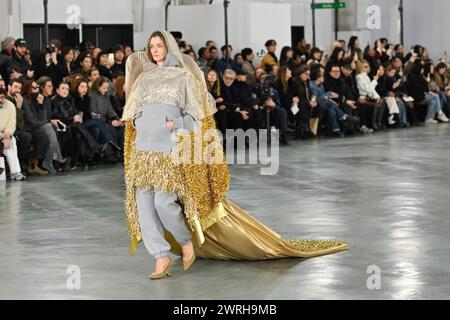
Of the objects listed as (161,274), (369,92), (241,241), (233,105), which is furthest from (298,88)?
(161,274)

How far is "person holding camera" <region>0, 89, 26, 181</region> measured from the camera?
1336 centimetres

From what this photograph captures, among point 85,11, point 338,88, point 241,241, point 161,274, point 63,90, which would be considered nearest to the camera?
point 161,274

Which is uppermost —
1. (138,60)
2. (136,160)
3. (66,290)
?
(138,60)

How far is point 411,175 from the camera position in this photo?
12.9 metres

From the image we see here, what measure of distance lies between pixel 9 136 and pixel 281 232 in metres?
5.29

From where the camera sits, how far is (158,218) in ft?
24.2

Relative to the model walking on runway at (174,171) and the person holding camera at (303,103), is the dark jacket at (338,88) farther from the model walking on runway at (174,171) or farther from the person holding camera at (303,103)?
the model walking on runway at (174,171)

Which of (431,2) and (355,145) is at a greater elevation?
(431,2)

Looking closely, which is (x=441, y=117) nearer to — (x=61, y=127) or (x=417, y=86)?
(x=417, y=86)

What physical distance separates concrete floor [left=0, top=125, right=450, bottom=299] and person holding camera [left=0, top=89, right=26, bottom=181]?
0.71ft

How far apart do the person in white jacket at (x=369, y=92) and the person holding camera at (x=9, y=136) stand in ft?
26.2
